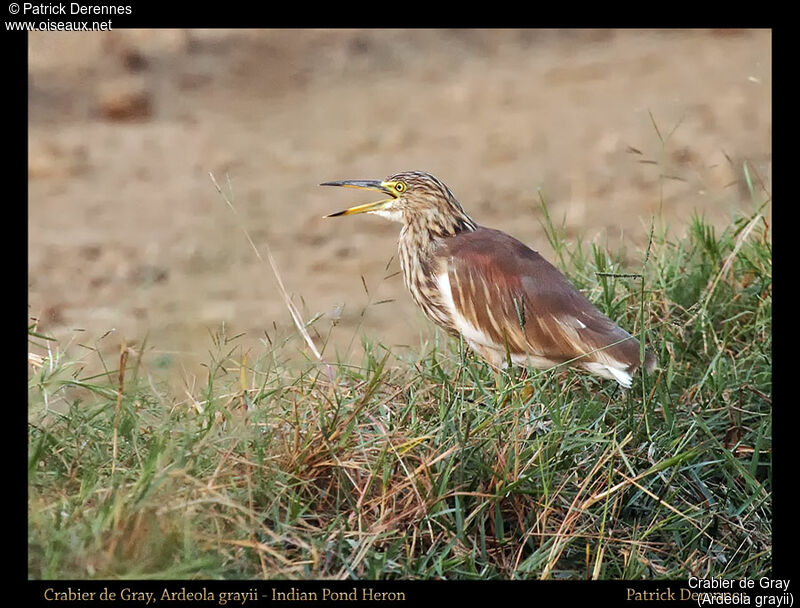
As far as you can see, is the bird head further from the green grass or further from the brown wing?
the green grass

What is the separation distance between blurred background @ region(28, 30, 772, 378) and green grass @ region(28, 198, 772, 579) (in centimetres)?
126

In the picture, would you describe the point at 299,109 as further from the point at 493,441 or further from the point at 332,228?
the point at 493,441

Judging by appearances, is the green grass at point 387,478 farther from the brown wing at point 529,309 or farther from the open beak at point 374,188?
the open beak at point 374,188

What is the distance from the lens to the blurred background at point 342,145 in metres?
5.36

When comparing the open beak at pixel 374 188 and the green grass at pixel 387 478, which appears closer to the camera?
the green grass at pixel 387 478

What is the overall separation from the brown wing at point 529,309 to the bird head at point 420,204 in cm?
22

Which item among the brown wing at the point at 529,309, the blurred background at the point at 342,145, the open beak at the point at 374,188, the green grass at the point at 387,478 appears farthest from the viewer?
→ the blurred background at the point at 342,145

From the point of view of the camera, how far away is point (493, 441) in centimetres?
292

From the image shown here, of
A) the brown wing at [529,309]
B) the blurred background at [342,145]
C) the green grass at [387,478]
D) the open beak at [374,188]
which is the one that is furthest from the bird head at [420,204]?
the blurred background at [342,145]

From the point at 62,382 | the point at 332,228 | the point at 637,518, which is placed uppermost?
the point at 332,228

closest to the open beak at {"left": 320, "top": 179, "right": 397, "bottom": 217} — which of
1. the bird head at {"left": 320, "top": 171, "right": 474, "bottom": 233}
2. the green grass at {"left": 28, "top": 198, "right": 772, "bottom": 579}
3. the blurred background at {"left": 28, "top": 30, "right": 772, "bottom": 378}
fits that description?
the bird head at {"left": 320, "top": 171, "right": 474, "bottom": 233}

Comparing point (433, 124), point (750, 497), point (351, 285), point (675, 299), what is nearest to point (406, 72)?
point (433, 124)

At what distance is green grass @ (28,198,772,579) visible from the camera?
261cm

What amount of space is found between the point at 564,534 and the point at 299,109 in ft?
17.3
